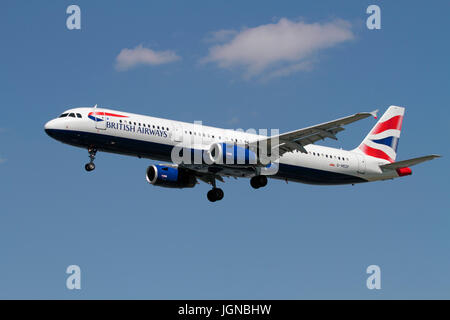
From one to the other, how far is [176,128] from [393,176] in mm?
17546

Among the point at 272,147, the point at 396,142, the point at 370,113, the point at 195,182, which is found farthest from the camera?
the point at 396,142

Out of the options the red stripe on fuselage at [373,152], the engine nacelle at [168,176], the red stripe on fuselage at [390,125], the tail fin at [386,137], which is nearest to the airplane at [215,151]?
the engine nacelle at [168,176]

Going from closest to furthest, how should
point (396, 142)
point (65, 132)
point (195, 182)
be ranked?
point (65, 132)
point (195, 182)
point (396, 142)

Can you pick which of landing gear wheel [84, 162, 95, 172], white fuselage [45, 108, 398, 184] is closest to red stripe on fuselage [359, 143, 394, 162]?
white fuselage [45, 108, 398, 184]

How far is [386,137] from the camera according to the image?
54.1 m

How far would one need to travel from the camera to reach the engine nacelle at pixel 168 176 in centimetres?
4722

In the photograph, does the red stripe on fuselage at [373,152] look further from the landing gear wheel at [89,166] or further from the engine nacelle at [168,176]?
the landing gear wheel at [89,166]

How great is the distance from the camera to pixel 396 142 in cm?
5434

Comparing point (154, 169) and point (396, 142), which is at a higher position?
point (396, 142)

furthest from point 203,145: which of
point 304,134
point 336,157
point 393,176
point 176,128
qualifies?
point 393,176

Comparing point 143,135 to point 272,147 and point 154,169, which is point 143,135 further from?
point 272,147

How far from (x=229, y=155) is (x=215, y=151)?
3.05 ft

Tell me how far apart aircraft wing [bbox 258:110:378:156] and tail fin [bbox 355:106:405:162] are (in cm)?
998

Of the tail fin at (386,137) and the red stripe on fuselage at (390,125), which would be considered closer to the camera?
the tail fin at (386,137)
